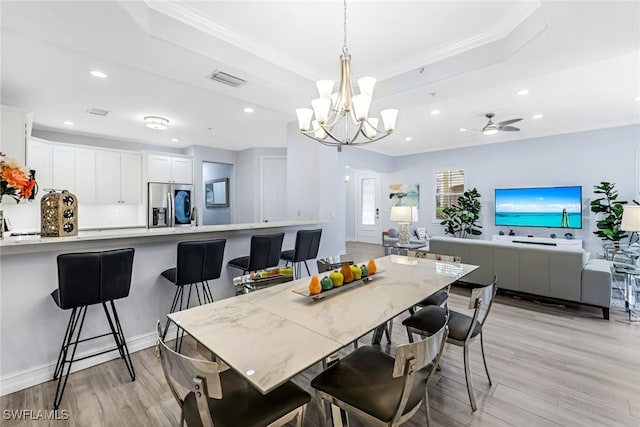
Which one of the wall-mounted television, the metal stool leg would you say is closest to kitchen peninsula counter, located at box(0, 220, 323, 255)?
the metal stool leg

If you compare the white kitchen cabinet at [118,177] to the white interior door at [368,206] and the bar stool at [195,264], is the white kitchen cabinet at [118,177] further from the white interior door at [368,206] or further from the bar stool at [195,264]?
the white interior door at [368,206]

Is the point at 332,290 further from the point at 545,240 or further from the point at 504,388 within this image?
the point at 545,240

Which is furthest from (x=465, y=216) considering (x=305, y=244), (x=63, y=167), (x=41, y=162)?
(x=41, y=162)

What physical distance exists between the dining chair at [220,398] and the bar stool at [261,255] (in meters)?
1.65

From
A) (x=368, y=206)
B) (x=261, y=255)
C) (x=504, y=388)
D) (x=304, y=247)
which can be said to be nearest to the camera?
(x=504, y=388)

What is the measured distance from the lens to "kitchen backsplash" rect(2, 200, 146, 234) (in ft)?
15.6

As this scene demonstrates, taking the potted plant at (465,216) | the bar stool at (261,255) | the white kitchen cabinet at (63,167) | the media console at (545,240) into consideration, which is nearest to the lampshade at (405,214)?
the potted plant at (465,216)

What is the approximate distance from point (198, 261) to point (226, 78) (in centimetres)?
187

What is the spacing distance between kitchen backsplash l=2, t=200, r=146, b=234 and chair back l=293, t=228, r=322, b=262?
4176 millimetres

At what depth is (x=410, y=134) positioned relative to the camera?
252 inches

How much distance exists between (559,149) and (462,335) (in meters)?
6.56

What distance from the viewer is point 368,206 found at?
32.9 ft

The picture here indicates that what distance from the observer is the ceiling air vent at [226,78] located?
2.89 m

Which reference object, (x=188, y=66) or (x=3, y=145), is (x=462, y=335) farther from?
(x=3, y=145)
